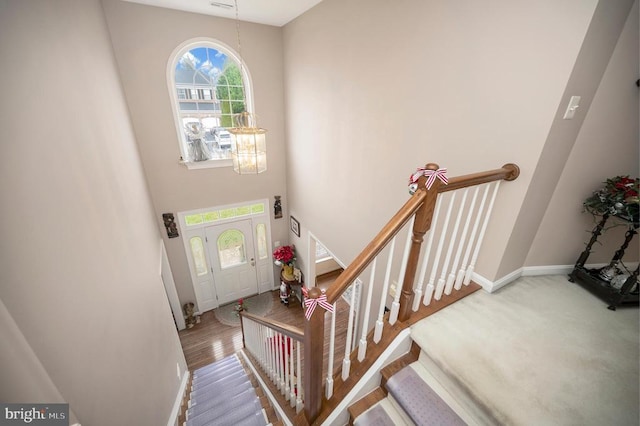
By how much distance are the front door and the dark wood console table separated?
4.90 m

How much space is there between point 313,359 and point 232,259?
4613 mm

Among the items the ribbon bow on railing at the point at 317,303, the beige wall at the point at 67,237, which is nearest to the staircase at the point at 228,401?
the beige wall at the point at 67,237

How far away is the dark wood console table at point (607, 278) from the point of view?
1.76m

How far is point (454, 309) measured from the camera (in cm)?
175

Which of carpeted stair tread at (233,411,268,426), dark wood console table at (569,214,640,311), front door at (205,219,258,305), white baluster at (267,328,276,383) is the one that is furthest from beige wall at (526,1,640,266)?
front door at (205,219,258,305)

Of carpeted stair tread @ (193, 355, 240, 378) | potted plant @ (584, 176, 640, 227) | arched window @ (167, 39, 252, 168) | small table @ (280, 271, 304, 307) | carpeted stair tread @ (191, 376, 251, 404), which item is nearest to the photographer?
potted plant @ (584, 176, 640, 227)

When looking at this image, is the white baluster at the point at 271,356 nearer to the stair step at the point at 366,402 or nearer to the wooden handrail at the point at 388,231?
the stair step at the point at 366,402

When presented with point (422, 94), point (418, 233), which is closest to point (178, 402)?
point (418, 233)

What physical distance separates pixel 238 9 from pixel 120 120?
2231 mm

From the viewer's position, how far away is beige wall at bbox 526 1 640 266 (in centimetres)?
154

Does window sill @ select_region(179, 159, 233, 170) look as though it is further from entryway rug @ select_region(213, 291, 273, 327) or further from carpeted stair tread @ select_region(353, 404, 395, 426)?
carpeted stair tread @ select_region(353, 404, 395, 426)

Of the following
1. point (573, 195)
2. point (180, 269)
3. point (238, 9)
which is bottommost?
point (180, 269)

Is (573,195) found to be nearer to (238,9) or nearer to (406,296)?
(406,296)

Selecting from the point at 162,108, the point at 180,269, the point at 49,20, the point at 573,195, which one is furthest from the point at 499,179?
the point at 180,269
